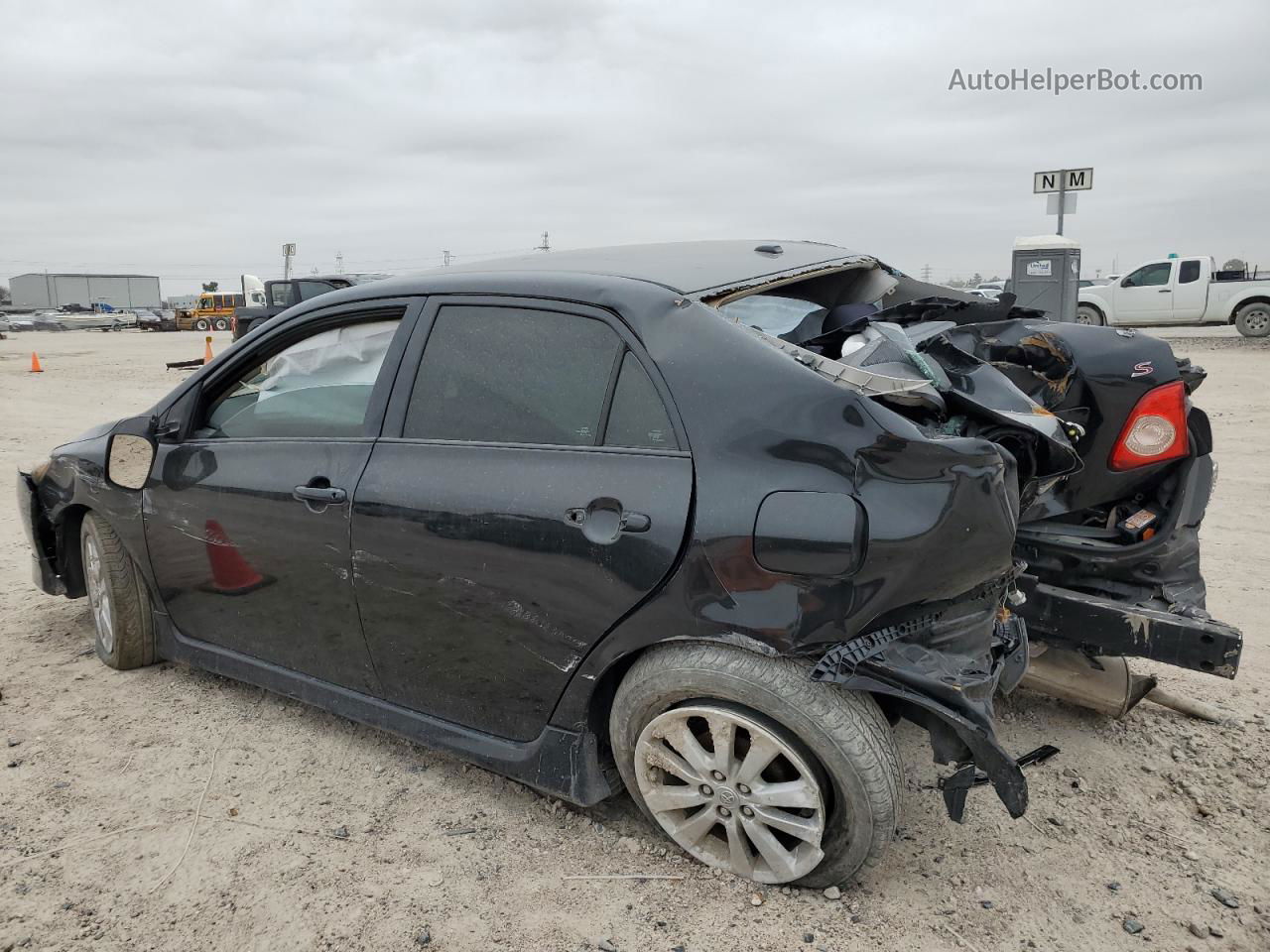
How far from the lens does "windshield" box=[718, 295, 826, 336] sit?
110 inches

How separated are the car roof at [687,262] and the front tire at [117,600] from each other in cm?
177

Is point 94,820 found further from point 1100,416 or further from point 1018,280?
point 1018,280

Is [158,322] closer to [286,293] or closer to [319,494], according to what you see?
[286,293]

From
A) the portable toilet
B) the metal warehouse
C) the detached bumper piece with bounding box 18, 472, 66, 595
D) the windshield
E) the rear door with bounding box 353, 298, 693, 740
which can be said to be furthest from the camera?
the metal warehouse

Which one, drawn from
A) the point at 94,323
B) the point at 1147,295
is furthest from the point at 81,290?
the point at 1147,295

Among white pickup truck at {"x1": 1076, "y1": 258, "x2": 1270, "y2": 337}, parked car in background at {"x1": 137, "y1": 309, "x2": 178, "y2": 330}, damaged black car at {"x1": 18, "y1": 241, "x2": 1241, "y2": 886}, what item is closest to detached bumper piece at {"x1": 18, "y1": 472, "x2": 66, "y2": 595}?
damaged black car at {"x1": 18, "y1": 241, "x2": 1241, "y2": 886}

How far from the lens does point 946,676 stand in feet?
7.20

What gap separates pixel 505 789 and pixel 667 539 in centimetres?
119

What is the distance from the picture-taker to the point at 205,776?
3059 millimetres

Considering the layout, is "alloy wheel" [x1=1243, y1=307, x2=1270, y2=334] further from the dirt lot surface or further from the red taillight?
the red taillight

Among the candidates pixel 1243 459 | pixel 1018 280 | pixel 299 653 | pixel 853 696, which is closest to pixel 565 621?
pixel 853 696

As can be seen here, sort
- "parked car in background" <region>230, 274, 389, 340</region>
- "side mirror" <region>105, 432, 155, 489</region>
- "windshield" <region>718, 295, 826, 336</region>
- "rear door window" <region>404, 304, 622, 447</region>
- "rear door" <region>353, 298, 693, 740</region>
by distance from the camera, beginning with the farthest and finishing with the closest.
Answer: "parked car in background" <region>230, 274, 389, 340</region> → "side mirror" <region>105, 432, 155, 489</region> → "windshield" <region>718, 295, 826, 336</region> → "rear door window" <region>404, 304, 622, 447</region> → "rear door" <region>353, 298, 693, 740</region>

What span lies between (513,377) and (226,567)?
4.39 ft

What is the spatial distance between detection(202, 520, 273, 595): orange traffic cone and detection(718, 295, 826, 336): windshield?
1765mm
